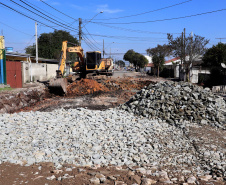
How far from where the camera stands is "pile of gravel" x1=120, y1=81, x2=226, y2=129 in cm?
863

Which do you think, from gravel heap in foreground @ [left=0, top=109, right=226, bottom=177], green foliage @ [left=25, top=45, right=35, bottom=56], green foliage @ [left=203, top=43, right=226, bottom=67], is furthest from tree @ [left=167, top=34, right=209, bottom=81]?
green foliage @ [left=25, top=45, right=35, bottom=56]

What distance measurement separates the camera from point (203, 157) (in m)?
5.75

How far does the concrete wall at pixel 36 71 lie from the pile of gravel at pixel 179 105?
40.1 ft

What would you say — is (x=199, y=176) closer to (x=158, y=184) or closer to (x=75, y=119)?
(x=158, y=184)

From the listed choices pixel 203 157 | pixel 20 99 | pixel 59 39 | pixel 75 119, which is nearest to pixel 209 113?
pixel 203 157

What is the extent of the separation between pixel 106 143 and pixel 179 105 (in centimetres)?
399

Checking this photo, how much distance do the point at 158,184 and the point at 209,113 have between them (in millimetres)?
5233

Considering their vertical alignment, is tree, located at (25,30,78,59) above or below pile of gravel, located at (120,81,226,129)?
above

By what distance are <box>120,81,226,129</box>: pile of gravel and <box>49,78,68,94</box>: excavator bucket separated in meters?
5.46

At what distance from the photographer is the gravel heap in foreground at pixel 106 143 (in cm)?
541

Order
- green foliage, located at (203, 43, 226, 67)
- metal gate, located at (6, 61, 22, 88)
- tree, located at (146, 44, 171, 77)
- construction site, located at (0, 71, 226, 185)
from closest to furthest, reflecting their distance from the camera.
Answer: construction site, located at (0, 71, 226, 185), metal gate, located at (6, 61, 22, 88), green foliage, located at (203, 43, 226, 67), tree, located at (146, 44, 171, 77)

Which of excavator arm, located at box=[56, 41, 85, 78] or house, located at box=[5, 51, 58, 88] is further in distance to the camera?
house, located at box=[5, 51, 58, 88]

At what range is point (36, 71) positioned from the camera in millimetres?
22141

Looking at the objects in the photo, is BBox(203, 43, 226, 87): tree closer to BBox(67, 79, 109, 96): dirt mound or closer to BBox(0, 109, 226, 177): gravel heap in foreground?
BBox(67, 79, 109, 96): dirt mound
